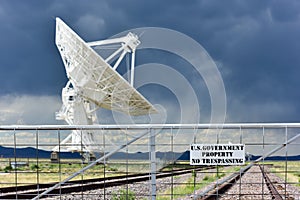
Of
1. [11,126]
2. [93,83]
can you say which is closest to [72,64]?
[93,83]

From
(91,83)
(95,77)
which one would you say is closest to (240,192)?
(95,77)

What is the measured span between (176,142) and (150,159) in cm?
32

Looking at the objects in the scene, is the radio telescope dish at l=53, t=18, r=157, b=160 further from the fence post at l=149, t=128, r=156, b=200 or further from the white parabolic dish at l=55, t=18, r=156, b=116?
the fence post at l=149, t=128, r=156, b=200

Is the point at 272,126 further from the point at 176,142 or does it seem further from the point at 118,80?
the point at 118,80

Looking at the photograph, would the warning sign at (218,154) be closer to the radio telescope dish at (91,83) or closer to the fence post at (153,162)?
the fence post at (153,162)

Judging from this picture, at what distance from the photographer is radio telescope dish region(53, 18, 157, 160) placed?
1555 cm

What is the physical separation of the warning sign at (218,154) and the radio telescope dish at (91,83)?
990cm

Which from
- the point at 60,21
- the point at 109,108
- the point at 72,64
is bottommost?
the point at 109,108

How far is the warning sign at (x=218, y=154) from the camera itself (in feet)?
12.9

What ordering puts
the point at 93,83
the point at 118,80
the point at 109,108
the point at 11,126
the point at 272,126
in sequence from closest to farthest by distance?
the point at 272,126 → the point at 11,126 → the point at 118,80 → the point at 93,83 → the point at 109,108

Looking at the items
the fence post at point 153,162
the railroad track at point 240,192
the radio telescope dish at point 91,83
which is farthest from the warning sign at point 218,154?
the radio telescope dish at point 91,83

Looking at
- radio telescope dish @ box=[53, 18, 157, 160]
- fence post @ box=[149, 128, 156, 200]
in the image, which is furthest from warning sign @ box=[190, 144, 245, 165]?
radio telescope dish @ box=[53, 18, 157, 160]

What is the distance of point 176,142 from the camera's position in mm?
4039

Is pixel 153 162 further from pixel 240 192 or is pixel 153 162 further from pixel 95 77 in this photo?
pixel 95 77
